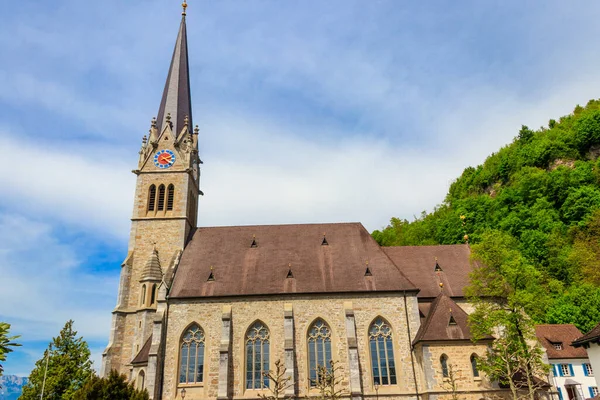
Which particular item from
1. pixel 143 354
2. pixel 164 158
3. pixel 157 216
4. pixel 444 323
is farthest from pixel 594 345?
pixel 164 158

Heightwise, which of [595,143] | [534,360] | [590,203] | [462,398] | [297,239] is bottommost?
[462,398]

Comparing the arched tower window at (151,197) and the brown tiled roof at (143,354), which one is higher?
the arched tower window at (151,197)

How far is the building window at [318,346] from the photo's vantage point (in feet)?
91.9

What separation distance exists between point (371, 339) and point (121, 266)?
17.5 m

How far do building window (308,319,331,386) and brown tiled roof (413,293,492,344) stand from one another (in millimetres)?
5281

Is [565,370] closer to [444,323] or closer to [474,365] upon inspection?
[474,365]

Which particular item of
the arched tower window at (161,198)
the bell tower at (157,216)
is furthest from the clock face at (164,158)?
the arched tower window at (161,198)

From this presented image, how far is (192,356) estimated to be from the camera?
2850cm

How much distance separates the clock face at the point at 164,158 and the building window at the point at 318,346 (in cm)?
1701

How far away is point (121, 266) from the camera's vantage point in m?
32.3

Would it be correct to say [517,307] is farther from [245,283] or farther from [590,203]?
[590,203]

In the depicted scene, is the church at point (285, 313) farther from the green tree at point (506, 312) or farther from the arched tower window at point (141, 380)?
the green tree at point (506, 312)

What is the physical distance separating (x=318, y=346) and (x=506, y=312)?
10.9m

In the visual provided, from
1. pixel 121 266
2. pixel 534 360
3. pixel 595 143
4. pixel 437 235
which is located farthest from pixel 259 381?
pixel 595 143
